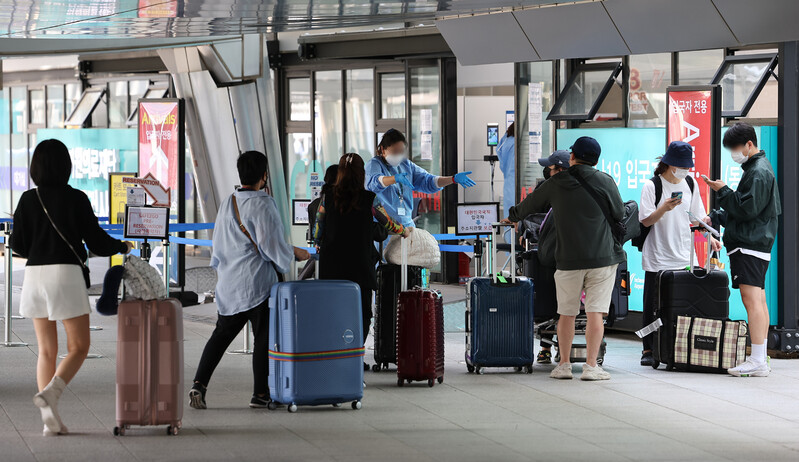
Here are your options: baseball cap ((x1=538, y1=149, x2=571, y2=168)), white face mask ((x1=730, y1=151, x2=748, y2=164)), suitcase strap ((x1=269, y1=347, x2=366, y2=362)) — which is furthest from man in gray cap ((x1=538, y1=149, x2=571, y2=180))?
suitcase strap ((x1=269, y1=347, x2=366, y2=362))

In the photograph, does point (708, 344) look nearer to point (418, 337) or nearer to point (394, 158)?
point (418, 337)

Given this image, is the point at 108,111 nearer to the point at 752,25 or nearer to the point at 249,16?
the point at 249,16

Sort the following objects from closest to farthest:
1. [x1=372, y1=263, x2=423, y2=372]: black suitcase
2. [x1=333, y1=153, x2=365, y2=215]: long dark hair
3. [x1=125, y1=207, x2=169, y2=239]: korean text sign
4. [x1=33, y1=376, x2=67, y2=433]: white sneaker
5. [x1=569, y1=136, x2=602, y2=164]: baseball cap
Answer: [x1=33, y1=376, x2=67, y2=433]: white sneaker
[x1=333, y1=153, x2=365, y2=215]: long dark hair
[x1=569, y1=136, x2=602, y2=164]: baseball cap
[x1=372, y1=263, x2=423, y2=372]: black suitcase
[x1=125, y1=207, x2=169, y2=239]: korean text sign

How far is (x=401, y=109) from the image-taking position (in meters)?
16.9

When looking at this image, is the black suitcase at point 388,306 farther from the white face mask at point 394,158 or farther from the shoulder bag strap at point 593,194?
the shoulder bag strap at point 593,194

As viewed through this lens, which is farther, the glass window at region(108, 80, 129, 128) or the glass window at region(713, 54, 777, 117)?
the glass window at region(108, 80, 129, 128)

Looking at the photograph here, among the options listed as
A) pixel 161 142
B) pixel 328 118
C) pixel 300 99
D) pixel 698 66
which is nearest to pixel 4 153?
pixel 300 99

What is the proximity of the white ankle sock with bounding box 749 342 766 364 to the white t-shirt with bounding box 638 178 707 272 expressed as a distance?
83 centimetres

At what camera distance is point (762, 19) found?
9445 millimetres

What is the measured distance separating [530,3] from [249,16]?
2.39 meters

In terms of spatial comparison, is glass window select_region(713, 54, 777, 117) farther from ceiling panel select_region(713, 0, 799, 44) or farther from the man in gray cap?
the man in gray cap

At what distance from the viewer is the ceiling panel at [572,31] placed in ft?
35.6

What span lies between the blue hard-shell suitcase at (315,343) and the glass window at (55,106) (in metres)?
17.0

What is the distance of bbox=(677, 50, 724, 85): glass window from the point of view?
10.8 metres
